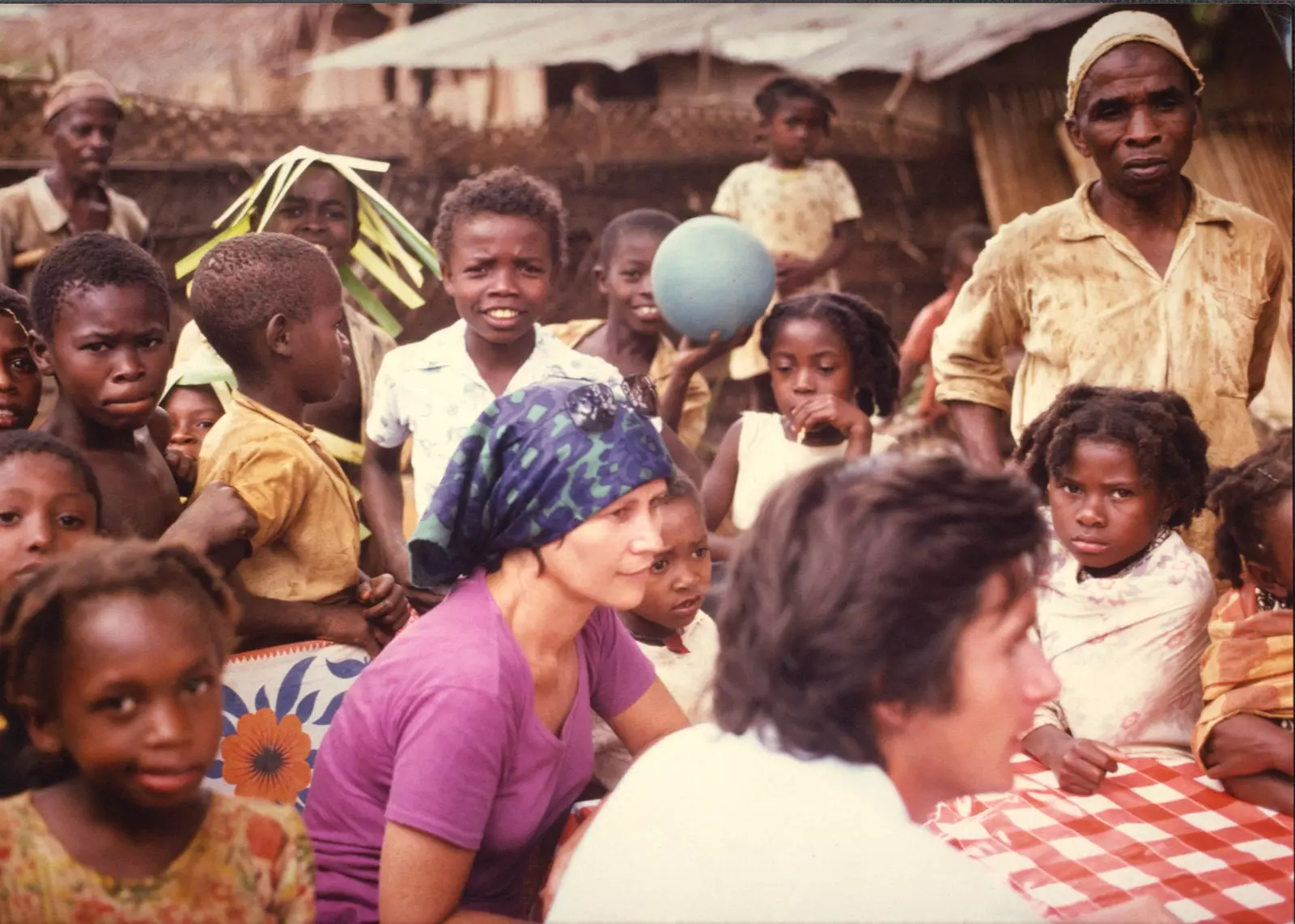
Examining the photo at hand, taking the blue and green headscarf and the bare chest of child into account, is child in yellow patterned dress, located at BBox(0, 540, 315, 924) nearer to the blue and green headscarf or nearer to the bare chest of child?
the blue and green headscarf

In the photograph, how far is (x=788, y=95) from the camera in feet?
16.3

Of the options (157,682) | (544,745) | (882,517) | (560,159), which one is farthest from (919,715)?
(560,159)

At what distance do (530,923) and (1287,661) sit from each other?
1319 millimetres

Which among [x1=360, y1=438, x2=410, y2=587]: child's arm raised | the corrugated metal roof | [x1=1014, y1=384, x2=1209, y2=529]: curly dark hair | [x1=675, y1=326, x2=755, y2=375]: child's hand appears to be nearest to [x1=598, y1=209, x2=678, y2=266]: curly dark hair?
the corrugated metal roof

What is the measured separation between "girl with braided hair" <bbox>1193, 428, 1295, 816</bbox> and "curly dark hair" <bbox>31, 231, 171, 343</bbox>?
6.52 feet

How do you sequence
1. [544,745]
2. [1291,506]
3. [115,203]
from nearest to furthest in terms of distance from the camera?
[544,745] < [1291,506] < [115,203]

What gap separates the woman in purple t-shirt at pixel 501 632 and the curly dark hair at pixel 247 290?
84cm

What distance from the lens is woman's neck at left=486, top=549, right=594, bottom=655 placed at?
197 centimetres

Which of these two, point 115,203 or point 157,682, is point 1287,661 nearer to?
point 157,682

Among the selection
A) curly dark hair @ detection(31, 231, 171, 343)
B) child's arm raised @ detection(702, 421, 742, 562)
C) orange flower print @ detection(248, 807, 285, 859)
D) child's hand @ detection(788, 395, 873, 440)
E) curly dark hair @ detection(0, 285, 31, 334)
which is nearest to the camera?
orange flower print @ detection(248, 807, 285, 859)

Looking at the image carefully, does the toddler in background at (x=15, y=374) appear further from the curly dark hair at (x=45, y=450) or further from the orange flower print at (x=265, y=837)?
the orange flower print at (x=265, y=837)

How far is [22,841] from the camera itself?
1.65 m

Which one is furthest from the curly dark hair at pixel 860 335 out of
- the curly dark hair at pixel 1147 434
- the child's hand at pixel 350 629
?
the child's hand at pixel 350 629

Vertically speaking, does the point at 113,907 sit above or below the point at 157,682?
below
